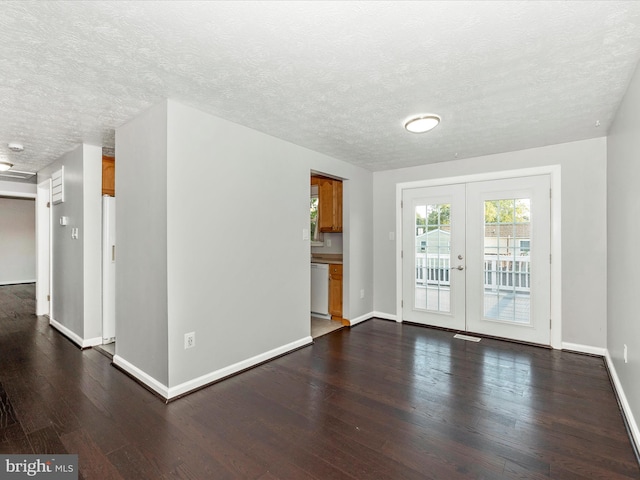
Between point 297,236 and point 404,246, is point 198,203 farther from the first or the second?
point 404,246

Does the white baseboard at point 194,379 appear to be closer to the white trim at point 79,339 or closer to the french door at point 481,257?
the white trim at point 79,339

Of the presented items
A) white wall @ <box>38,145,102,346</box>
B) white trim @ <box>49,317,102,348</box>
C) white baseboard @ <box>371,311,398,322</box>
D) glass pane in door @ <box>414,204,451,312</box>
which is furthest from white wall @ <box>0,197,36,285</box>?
glass pane in door @ <box>414,204,451,312</box>

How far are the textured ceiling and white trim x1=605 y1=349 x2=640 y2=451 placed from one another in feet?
7.28

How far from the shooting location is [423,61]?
1.90 metres

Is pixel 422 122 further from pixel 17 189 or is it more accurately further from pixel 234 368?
pixel 17 189

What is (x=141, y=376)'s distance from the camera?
107 inches

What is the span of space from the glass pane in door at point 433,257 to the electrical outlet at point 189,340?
3178mm

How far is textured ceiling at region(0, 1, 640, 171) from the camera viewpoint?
150 centimetres

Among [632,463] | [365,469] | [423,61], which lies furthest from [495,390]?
[423,61]

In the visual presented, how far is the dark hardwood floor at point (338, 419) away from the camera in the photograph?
5.76 feet

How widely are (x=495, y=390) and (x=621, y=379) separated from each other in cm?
93

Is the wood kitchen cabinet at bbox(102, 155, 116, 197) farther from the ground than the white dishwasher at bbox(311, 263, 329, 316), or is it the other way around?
the wood kitchen cabinet at bbox(102, 155, 116, 197)

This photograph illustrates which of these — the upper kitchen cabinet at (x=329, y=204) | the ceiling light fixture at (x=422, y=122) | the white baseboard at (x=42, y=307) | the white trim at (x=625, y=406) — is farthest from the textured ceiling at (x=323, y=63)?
the white baseboard at (x=42, y=307)

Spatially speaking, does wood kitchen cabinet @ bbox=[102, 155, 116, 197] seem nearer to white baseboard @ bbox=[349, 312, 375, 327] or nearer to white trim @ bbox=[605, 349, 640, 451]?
white baseboard @ bbox=[349, 312, 375, 327]
